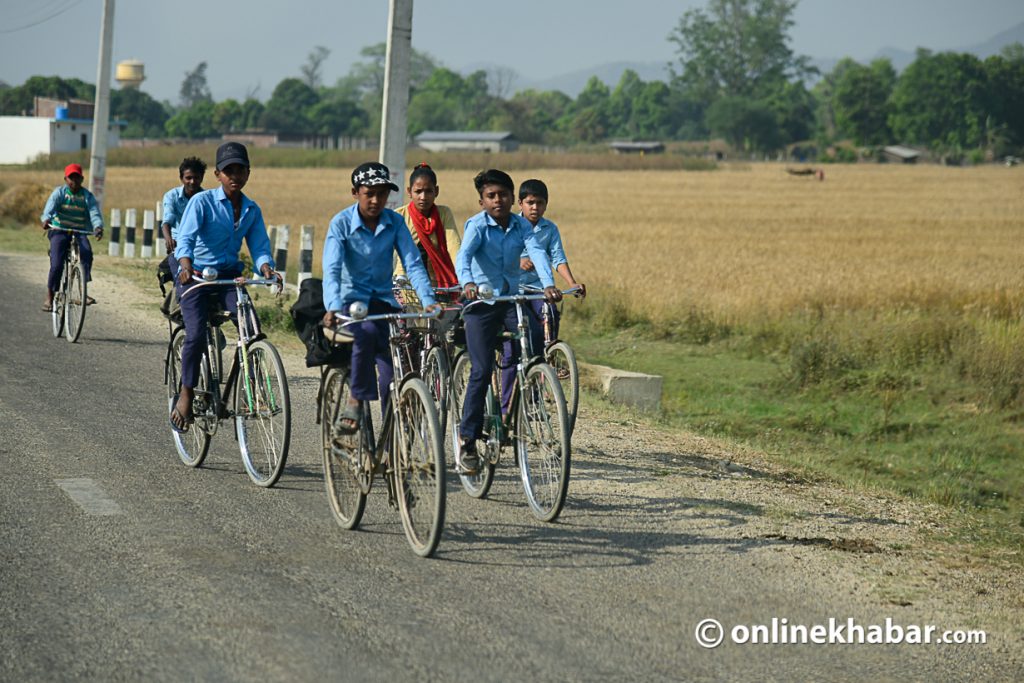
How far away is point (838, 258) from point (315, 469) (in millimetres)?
22632

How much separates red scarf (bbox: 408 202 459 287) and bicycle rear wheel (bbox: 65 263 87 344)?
252 inches

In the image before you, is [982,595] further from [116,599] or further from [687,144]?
[687,144]

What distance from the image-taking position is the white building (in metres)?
92.4

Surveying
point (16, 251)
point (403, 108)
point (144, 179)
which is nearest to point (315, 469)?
point (403, 108)

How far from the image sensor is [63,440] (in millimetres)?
8883

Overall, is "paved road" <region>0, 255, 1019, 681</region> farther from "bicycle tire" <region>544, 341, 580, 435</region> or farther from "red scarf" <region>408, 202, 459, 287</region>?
"red scarf" <region>408, 202, 459, 287</region>

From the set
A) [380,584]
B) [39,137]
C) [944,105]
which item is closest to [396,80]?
[380,584]

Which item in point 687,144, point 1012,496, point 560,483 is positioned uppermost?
point 687,144

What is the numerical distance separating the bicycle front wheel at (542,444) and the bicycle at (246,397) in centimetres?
135

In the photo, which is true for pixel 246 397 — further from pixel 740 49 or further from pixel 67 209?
pixel 740 49

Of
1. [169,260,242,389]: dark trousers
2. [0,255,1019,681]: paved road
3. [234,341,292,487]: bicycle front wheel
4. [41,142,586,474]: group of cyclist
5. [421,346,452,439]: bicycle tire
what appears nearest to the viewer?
[0,255,1019,681]: paved road

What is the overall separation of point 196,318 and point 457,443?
1912 millimetres

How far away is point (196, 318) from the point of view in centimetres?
798

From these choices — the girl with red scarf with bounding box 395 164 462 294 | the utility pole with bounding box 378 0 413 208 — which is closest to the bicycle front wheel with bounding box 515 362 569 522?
the girl with red scarf with bounding box 395 164 462 294
